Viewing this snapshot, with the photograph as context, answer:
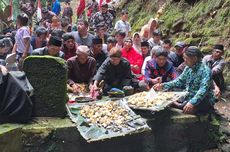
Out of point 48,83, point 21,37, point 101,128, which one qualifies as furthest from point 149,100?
point 21,37

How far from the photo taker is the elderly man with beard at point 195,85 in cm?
765

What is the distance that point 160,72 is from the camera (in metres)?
8.89

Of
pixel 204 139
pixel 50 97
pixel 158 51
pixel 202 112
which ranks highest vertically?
pixel 158 51

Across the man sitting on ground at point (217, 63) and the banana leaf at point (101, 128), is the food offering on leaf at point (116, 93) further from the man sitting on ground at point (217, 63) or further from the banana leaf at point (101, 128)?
the man sitting on ground at point (217, 63)

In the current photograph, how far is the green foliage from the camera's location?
7191 millimetres

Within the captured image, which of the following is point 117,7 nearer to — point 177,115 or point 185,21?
point 185,21

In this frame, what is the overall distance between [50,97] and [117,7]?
12890mm

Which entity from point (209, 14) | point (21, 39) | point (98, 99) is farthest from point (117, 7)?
point (98, 99)

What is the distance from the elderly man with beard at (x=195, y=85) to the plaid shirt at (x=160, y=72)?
2.20ft

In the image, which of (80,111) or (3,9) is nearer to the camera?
(80,111)

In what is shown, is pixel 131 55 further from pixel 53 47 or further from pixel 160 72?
pixel 53 47

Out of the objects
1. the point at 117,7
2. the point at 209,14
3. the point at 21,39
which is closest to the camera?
the point at 21,39

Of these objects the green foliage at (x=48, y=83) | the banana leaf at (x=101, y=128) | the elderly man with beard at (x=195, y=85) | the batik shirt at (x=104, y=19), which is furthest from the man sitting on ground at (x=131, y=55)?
the batik shirt at (x=104, y=19)

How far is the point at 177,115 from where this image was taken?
25.7ft
